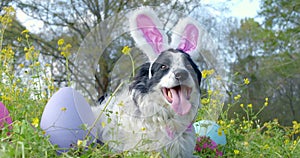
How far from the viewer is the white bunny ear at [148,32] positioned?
2215 mm

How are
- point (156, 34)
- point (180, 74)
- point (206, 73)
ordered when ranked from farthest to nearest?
1. point (206, 73)
2. point (156, 34)
3. point (180, 74)

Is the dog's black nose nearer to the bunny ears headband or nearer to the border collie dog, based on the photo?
the border collie dog

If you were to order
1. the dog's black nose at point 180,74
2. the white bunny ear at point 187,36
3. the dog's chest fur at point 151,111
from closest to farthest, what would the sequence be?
the dog's black nose at point 180,74
the dog's chest fur at point 151,111
the white bunny ear at point 187,36

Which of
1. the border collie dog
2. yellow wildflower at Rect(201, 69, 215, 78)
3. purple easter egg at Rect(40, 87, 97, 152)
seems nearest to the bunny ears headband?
the border collie dog

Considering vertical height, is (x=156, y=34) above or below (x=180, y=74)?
above

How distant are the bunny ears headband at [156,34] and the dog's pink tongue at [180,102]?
0.24 m

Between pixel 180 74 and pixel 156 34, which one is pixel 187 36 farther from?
pixel 180 74

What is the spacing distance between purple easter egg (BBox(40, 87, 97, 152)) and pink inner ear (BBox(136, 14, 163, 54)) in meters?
0.54

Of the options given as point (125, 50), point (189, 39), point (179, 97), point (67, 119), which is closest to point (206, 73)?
point (189, 39)

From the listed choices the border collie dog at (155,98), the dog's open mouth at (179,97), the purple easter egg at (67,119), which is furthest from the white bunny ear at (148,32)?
the purple easter egg at (67,119)

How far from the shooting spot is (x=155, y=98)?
218 cm

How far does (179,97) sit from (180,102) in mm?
40

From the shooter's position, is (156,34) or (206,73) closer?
(156,34)

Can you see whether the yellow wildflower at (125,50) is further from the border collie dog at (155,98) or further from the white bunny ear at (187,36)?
the white bunny ear at (187,36)
